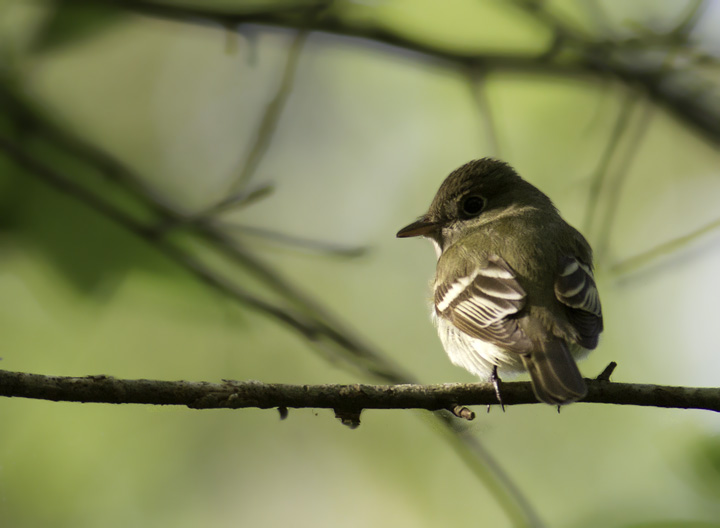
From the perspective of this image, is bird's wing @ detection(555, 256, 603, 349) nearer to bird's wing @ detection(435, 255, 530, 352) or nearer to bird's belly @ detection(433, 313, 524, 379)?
bird's wing @ detection(435, 255, 530, 352)

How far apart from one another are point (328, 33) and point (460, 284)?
171 centimetres

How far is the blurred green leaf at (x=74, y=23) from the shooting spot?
402cm

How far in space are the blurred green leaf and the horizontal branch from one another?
8.02ft

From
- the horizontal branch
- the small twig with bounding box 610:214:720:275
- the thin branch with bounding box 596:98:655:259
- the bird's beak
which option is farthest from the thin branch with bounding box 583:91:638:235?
the horizontal branch

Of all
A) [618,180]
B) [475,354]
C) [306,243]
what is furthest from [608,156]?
[306,243]

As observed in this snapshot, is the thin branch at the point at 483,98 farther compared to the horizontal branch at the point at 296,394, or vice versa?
the thin branch at the point at 483,98

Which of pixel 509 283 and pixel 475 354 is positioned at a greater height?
pixel 509 283

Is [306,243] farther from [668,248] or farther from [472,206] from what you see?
[668,248]

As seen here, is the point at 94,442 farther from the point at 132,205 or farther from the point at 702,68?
the point at 702,68

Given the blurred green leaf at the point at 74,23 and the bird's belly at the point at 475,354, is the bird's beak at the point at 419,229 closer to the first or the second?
the bird's belly at the point at 475,354

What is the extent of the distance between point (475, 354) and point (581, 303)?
597mm

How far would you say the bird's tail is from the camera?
9.29 feet

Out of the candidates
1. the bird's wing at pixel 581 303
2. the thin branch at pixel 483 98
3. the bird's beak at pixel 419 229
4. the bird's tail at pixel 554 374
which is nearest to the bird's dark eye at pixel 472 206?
the bird's beak at pixel 419 229

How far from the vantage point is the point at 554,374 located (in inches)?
118
